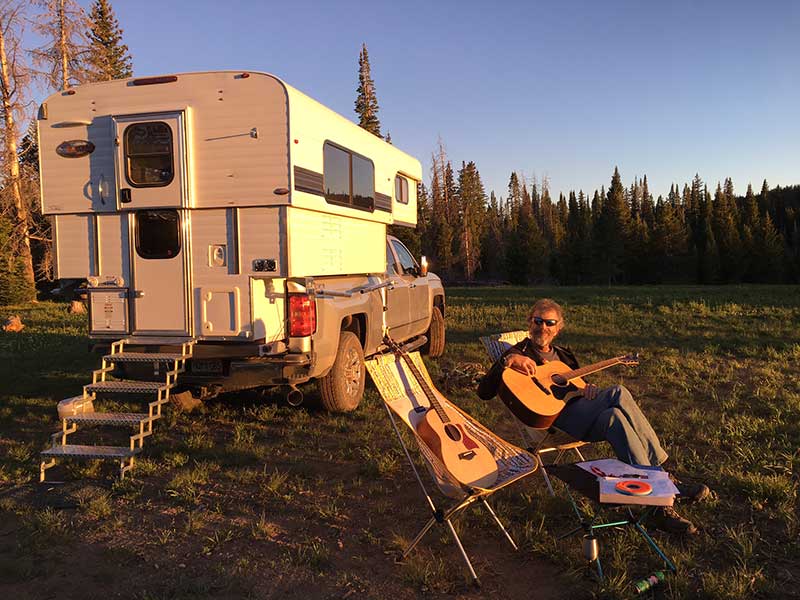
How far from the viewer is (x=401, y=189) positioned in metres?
8.71

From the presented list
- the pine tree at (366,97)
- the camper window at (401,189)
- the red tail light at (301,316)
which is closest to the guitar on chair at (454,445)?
the red tail light at (301,316)

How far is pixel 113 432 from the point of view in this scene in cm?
598

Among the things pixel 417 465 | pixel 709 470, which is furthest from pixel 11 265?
pixel 709 470

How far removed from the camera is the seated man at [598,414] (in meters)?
3.50

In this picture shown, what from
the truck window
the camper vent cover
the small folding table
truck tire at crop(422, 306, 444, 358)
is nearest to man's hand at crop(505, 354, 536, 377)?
the small folding table

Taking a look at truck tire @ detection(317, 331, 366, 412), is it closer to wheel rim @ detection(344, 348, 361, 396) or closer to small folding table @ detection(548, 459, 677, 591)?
wheel rim @ detection(344, 348, 361, 396)

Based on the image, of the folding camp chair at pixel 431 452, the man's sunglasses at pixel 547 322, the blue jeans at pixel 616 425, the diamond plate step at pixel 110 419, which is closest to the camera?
the folding camp chair at pixel 431 452

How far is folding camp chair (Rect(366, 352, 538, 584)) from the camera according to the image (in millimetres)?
3301

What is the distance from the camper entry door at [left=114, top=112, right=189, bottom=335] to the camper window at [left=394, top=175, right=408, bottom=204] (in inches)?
140

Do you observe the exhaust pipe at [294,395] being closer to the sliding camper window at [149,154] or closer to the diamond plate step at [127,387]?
the diamond plate step at [127,387]

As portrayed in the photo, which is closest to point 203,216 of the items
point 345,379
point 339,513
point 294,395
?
point 294,395

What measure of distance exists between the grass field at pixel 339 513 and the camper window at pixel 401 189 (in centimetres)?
292

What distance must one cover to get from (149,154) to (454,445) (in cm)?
408

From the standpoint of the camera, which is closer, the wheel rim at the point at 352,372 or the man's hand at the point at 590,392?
the man's hand at the point at 590,392
